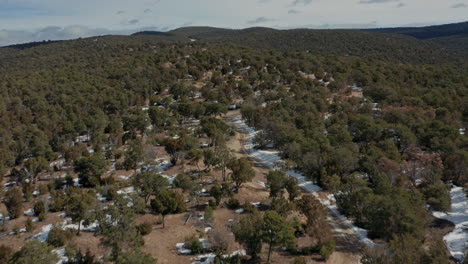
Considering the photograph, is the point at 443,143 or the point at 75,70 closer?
the point at 443,143

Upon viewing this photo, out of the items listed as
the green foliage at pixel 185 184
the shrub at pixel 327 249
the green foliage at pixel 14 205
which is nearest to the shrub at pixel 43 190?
the green foliage at pixel 14 205

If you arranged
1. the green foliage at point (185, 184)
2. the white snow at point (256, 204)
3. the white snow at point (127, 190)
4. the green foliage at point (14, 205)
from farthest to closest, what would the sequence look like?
the white snow at point (127, 190)
the green foliage at point (185, 184)
the white snow at point (256, 204)
the green foliage at point (14, 205)

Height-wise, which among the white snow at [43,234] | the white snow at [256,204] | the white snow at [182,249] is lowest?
the white snow at [256,204]

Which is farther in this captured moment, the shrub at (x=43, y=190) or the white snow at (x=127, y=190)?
the shrub at (x=43, y=190)

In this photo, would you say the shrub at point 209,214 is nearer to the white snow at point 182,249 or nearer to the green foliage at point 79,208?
the white snow at point 182,249

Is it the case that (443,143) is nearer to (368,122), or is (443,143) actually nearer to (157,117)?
(368,122)

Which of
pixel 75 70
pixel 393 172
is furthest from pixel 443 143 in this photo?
pixel 75 70
